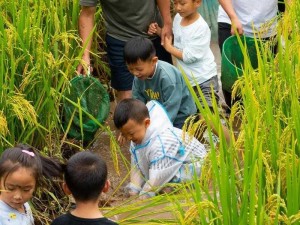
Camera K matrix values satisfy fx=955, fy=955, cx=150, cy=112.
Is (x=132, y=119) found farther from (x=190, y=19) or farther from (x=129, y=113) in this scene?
(x=190, y=19)

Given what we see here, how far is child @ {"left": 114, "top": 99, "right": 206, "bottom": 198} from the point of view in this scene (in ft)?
16.1

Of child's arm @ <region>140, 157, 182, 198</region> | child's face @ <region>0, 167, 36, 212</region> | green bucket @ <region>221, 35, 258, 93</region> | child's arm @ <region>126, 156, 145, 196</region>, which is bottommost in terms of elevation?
child's arm @ <region>126, 156, 145, 196</region>

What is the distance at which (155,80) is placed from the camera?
5645mm

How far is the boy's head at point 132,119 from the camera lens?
4879 mm

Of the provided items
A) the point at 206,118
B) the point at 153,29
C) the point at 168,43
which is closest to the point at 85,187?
the point at 206,118

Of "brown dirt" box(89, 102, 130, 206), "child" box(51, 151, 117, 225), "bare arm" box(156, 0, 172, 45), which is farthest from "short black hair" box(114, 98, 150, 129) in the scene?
"bare arm" box(156, 0, 172, 45)

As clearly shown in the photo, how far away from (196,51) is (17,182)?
2.42 m

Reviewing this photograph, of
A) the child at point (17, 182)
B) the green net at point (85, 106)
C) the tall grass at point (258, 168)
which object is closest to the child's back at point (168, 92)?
the green net at point (85, 106)

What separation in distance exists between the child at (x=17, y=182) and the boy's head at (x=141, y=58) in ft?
5.28

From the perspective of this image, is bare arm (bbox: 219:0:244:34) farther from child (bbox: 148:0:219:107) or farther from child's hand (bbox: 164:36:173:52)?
child's hand (bbox: 164:36:173:52)

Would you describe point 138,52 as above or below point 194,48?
above

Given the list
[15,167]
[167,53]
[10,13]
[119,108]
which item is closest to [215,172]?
[15,167]

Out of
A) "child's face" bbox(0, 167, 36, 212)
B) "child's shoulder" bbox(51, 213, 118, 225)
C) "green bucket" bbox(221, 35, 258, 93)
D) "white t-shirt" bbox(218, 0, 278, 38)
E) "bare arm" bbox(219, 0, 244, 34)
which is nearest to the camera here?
"child's shoulder" bbox(51, 213, 118, 225)

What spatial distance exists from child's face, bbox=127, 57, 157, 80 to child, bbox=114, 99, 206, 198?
1.75 feet
